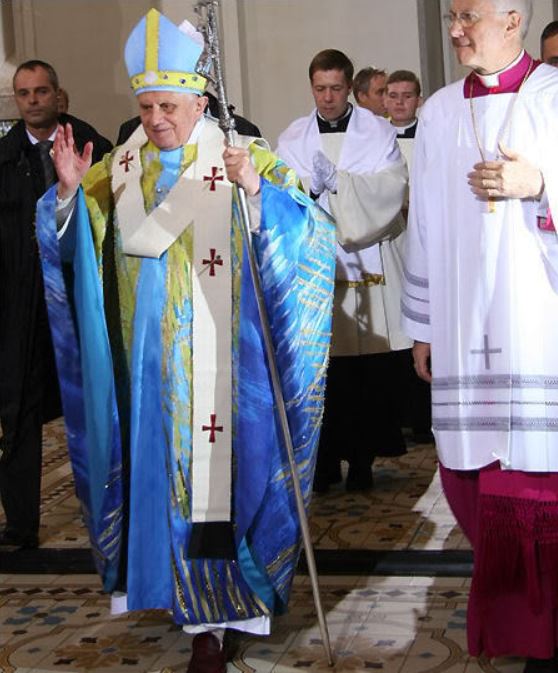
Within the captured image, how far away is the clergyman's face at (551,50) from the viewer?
5.86 meters

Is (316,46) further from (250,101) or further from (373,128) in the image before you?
(373,128)

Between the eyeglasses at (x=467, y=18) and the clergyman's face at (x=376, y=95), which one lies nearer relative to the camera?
the eyeglasses at (x=467, y=18)

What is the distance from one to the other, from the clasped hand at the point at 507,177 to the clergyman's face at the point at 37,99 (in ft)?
8.47

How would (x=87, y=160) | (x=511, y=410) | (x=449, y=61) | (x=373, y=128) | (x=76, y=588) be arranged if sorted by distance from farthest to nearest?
(x=449, y=61)
(x=373, y=128)
(x=76, y=588)
(x=87, y=160)
(x=511, y=410)

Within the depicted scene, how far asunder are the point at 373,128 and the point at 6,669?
10.2 feet

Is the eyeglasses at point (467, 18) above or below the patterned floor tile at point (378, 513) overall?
above

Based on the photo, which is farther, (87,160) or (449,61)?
(449,61)

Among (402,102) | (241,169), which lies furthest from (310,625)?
(402,102)

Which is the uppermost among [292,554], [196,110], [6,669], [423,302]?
[196,110]

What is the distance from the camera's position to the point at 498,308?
4301 millimetres

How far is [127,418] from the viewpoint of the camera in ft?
16.0

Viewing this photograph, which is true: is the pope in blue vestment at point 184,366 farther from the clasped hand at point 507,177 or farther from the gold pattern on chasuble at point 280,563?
the clasped hand at point 507,177

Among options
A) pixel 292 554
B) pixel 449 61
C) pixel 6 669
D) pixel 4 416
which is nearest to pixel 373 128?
pixel 4 416

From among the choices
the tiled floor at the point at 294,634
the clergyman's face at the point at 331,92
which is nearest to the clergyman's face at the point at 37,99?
the clergyman's face at the point at 331,92
